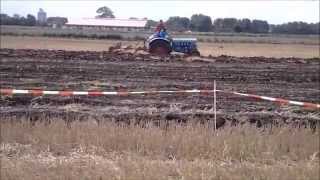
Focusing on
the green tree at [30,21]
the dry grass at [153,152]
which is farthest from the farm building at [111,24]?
the dry grass at [153,152]

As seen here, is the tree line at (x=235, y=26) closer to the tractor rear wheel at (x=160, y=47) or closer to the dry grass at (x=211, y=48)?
the dry grass at (x=211, y=48)

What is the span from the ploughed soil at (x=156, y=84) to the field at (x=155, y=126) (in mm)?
35

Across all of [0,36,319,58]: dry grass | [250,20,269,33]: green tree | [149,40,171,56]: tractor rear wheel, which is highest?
[250,20,269,33]: green tree

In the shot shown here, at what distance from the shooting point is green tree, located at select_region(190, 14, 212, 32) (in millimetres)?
117625

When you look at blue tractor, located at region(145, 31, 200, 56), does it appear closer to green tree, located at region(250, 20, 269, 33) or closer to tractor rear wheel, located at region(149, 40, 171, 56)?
tractor rear wheel, located at region(149, 40, 171, 56)

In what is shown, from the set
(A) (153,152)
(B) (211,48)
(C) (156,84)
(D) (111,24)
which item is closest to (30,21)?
(D) (111,24)

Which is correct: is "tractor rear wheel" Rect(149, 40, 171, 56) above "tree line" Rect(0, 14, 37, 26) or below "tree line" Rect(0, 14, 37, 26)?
below

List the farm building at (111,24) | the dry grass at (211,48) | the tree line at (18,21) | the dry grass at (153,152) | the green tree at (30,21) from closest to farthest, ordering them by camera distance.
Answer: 1. the dry grass at (153,152)
2. the dry grass at (211,48)
3. the farm building at (111,24)
4. the tree line at (18,21)
5. the green tree at (30,21)

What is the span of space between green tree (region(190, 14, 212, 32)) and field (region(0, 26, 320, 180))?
9320 centimetres

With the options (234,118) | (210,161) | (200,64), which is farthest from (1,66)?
(210,161)

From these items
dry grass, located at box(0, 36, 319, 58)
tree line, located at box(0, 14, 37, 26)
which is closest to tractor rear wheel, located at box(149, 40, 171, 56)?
dry grass, located at box(0, 36, 319, 58)

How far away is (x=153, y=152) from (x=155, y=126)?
2.23 metres

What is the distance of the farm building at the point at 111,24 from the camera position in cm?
9251

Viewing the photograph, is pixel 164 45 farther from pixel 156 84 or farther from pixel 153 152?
pixel 153 152
